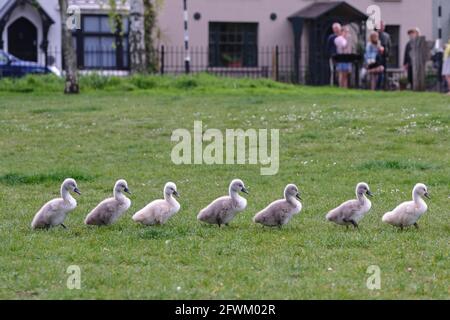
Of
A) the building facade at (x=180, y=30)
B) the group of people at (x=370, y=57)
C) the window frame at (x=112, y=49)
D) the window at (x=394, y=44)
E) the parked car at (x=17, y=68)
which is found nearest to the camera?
the group of people at (x=370, y=57)

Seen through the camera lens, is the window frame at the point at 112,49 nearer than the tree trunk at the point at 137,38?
No

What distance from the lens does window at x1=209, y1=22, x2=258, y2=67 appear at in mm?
41344

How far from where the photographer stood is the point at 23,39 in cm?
4097

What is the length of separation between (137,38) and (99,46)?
1004 cm

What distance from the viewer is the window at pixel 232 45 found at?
136 feet

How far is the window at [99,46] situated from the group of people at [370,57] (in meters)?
10.6

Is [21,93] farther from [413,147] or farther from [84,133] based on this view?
[413,147]

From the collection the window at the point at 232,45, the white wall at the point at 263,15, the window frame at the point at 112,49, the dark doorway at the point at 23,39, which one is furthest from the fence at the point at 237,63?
the dark doorway at the point at 23,39

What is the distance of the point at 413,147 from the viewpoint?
59.7 ft

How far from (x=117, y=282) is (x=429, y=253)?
119 inches

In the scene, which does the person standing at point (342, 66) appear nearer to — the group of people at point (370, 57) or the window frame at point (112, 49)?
the group of people at point (370, 57)

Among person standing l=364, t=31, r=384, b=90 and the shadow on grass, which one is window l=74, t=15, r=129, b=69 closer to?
person standing l=364, t=31, r=384, b=90

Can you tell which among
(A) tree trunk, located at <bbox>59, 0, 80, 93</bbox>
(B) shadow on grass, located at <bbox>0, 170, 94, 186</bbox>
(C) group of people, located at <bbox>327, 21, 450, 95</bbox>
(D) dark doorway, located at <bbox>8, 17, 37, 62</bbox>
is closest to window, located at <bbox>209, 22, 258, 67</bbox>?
(D) dark doorway, located at <bbox>8, 17, 37, 62</bbox>
